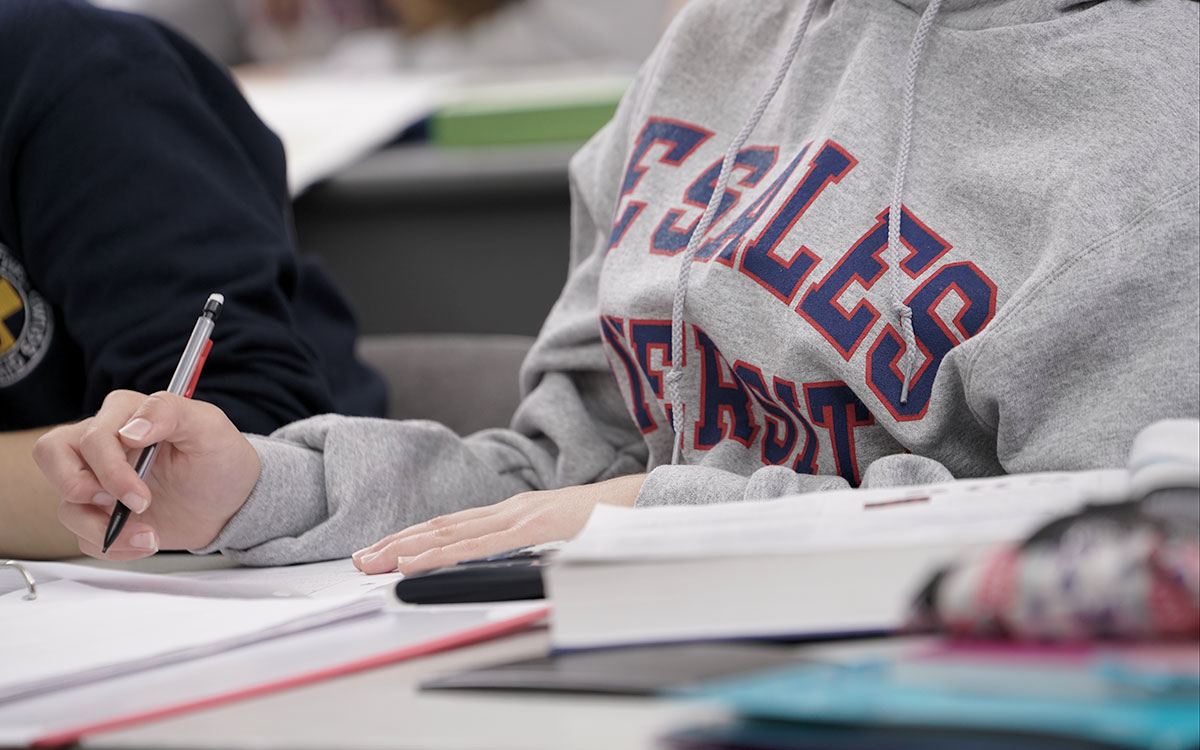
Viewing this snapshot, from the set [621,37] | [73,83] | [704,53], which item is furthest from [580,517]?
[621,37]

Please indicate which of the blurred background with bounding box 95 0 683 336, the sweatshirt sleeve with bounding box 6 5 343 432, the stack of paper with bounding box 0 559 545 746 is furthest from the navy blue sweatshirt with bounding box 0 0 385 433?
the blurred background with bounding box 95 0 683 336

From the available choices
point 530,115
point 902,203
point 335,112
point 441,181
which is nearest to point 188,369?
point 902,203

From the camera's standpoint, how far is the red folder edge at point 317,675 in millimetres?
371

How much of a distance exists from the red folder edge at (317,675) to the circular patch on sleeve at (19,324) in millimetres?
556

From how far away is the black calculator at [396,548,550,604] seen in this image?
0.48 m

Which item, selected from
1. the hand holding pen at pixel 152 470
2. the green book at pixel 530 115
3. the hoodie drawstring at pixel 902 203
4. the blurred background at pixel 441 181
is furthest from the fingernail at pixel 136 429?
the green book at pixel 530 115

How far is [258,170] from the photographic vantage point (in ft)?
3.21

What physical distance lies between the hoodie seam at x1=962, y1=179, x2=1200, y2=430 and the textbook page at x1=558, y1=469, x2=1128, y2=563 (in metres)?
0.17

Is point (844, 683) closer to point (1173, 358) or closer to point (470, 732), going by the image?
point (470, 732)

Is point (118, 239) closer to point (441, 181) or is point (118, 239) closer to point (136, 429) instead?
point (136, 429)

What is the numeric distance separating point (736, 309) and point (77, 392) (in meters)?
0.49

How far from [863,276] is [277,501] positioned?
1.17 feet

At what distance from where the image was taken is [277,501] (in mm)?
706

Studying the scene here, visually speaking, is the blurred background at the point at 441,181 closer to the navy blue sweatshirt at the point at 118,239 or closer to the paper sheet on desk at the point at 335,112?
the paper sheet on desk at the point at 335,112
